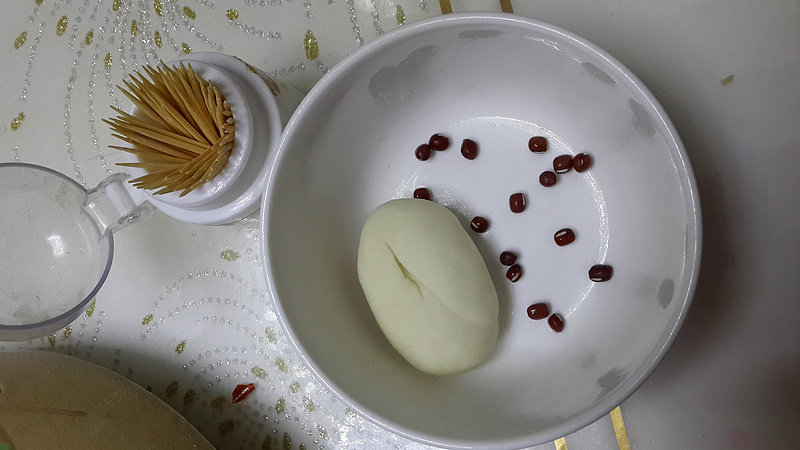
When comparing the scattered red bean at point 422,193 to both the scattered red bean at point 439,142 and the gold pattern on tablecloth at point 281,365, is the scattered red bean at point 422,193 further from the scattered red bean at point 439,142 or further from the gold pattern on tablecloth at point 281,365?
the gold pattern on tablecloth at point 281,365

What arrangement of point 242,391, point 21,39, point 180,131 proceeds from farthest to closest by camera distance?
point 21,39 < point 242,391 < point 180,131

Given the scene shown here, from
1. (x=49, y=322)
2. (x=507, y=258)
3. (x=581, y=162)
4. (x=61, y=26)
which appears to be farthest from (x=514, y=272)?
(x=61, y=26)

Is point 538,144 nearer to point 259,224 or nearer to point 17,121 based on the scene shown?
point 259,224

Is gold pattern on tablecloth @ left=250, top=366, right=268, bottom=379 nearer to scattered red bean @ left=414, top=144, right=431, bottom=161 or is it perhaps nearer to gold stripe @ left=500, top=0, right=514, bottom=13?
scattered red bean @ left=414, top=144, right=431, bottom=161

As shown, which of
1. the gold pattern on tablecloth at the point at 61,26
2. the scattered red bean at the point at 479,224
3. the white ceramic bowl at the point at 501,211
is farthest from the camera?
the gold pattern on tablecloth at the point at 61,26

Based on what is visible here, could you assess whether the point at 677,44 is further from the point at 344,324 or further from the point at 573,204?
the point at 344,324

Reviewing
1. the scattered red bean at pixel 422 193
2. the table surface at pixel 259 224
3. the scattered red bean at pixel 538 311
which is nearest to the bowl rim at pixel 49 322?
the table surface at pixel 259 224
